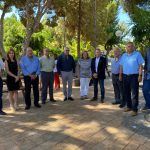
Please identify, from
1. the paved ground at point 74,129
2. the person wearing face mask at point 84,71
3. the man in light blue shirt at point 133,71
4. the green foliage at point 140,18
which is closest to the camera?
the paved ground at point 74,129

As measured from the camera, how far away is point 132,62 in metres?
9.83

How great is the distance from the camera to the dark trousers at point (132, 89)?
32.0ft

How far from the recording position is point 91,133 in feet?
25.6

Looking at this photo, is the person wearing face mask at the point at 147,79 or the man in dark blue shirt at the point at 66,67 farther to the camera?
the man in dark blue shirt at the point at 66,67

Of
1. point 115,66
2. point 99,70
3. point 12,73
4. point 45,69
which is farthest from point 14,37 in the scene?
point 12,73

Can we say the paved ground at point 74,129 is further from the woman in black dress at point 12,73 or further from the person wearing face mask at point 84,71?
the person wearing face mask at point 84,71

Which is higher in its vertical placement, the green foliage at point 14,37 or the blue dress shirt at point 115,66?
the green foliage at point 14,37

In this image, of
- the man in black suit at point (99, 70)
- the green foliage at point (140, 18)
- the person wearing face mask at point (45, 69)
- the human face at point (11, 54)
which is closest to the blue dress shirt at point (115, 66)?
the man in black suit at point (99, 70)

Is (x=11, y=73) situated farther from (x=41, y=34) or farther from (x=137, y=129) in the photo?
(x=41, y=34)

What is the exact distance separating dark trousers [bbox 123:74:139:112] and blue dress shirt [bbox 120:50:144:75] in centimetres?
12

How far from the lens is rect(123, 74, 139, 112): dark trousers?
9766mm

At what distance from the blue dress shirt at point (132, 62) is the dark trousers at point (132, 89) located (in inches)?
4.8

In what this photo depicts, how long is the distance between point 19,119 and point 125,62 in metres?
2.90

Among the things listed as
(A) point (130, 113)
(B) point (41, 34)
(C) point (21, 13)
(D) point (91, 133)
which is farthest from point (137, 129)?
(B) point (41, 34)
